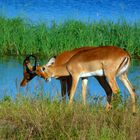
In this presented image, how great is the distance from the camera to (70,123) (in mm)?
6629

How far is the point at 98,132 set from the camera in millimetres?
6336

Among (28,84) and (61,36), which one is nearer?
(28,84)

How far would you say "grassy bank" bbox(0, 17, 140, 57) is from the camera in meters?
16.2

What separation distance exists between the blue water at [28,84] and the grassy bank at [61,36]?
68cm

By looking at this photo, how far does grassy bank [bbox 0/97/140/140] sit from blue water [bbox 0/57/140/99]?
929mm

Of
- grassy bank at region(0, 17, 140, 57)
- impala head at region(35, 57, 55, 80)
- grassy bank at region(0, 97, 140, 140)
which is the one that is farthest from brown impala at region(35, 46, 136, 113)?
grassy bank at region(0, 17, 140, 57)

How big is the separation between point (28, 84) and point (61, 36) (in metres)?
5.79

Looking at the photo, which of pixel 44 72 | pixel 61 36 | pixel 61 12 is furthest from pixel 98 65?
pixel 61 12

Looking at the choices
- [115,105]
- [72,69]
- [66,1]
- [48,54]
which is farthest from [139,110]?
[66,1]

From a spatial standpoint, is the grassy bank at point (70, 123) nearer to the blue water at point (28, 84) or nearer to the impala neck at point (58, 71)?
the blue water at point (28, 84)

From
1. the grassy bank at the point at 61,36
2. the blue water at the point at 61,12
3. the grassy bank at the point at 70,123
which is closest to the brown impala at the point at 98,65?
the grassy bank at the point at 70,123

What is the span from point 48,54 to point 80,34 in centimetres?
100

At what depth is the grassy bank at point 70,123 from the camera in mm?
6367

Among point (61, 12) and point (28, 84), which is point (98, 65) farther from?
point (61, 12)
